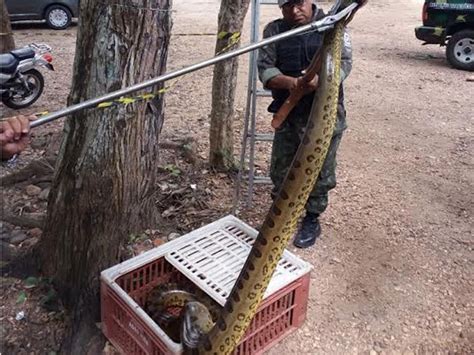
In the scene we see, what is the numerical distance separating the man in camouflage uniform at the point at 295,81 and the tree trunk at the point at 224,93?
86 centimetres

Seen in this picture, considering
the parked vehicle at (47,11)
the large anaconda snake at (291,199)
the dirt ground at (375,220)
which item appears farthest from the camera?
the parked vehicle at (47,11)

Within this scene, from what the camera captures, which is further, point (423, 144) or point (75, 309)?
point (423, 144)

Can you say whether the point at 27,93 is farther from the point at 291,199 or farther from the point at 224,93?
the point at 291,199

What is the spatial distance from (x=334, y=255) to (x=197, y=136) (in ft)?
8.26

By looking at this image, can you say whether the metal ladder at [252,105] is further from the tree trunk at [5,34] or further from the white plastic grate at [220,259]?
the tree trunk at [5,34]

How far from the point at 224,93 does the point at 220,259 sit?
1.91m

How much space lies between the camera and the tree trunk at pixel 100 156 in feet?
9.12

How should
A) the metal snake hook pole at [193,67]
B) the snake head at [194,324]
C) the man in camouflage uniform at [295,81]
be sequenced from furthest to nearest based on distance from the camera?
1. the man in camouflage uniform at [295,81]
2. the snake head at [194,324]
3. the metal snake hook pole at [193,67]

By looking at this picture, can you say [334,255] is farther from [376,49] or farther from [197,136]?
[376,49]

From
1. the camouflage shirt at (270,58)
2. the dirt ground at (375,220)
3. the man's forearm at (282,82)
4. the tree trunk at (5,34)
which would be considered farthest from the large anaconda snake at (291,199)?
the tree trunk at (5,34)

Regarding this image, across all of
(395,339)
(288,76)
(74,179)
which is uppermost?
(288,76)

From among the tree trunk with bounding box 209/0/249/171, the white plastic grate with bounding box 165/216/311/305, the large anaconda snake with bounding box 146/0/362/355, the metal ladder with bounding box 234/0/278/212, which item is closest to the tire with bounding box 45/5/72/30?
the tree trunk with bounding box 209/0/249/171

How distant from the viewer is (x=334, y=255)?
3.64 m

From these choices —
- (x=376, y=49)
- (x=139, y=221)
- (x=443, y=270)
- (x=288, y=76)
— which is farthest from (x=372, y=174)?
(x=376, y=49)
